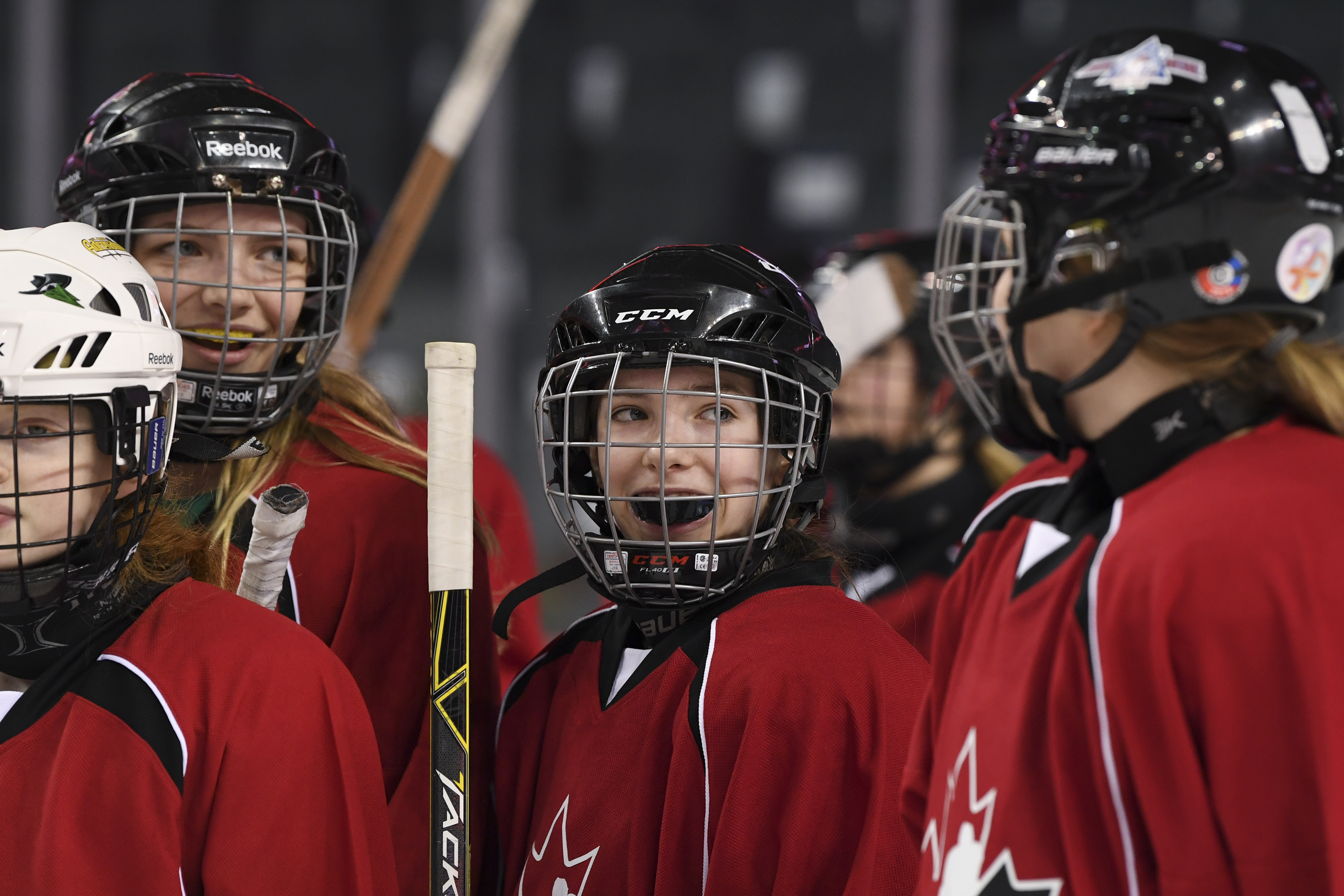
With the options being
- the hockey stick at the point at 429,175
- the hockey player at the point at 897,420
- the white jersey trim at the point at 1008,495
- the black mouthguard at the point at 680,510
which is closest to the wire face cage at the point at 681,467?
the black mouthguard at the point at 680,510

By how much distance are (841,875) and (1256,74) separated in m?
0.89

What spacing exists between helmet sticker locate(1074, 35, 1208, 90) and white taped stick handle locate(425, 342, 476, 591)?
716mm

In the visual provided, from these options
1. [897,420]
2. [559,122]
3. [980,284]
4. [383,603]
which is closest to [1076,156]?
[980,284]

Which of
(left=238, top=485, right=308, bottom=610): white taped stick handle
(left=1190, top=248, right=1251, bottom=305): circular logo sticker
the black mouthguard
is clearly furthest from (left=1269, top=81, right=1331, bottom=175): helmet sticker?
(left=238, top=485, right=308, bottom=610): white taped stick handle

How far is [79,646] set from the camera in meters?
1.43

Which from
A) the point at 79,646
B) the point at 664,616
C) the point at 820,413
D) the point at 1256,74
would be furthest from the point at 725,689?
the point at 1256,74

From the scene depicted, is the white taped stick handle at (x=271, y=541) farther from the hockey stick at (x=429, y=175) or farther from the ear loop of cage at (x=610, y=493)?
the hockey stick at (x=429, y=175)

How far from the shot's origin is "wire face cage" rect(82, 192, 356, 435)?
1.81 metres

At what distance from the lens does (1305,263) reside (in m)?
1.21

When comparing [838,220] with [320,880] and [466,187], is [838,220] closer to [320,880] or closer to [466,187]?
[466,187]

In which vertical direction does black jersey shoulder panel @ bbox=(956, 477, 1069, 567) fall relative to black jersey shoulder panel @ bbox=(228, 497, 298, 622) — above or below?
above

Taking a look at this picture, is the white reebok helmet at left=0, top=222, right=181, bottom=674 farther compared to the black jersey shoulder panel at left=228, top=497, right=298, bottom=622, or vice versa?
the black jersey shoulder panel at left=228, top=497, right=298, bottom=622

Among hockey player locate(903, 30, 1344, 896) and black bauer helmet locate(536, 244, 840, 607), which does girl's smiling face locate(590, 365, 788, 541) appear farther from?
hockey player locate(903, 30, 1344, 896)

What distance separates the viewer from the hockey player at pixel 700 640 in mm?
1477
